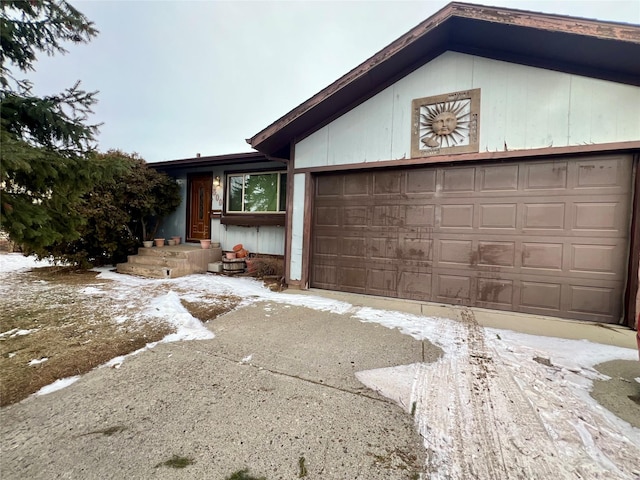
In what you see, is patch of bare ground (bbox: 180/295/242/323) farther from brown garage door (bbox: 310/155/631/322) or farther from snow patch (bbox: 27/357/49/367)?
brown garage door (bbox: 310/155/631/322)

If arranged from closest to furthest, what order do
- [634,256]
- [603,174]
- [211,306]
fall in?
[634,256] → [603,174] → [211,306]

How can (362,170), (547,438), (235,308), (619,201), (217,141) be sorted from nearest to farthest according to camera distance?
(547,438)
(619,201)
(235,308)
(362,170)
(217,141)

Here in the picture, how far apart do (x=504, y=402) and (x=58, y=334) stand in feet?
15.1

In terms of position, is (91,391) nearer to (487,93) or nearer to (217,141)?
(487,93)

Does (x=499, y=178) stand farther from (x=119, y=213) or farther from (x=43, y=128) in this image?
(x=119, y=213)

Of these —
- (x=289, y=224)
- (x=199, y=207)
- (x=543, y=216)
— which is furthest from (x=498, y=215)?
(x=199, y=207)

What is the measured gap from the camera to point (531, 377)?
2.33m

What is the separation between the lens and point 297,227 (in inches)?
220

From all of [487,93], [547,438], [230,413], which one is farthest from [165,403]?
[487,93]

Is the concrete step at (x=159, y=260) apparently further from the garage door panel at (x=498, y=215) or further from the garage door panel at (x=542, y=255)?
the garage door panel at (x=542, y=255)

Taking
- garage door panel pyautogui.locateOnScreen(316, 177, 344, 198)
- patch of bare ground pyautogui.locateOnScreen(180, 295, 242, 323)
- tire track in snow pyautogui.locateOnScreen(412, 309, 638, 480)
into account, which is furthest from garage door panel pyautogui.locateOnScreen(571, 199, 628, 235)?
patch of bare ground pyautogui.locateOnScreen(180, 295, 242, 323)

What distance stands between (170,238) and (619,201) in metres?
10.6

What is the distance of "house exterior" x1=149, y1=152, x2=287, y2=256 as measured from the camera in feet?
24.3

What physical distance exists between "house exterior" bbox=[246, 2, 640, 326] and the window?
184cm
